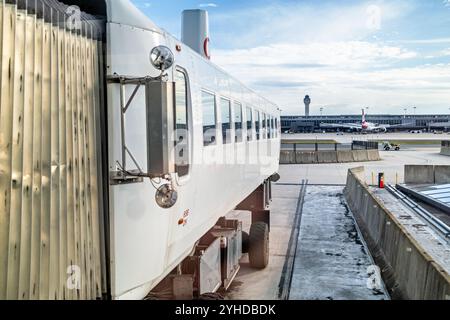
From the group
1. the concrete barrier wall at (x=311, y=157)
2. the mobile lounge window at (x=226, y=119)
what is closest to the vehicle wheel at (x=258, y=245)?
the mobile lounge window at (x=226, y=119)

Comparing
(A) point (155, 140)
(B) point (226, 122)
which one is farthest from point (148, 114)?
(B) point (226, 122)

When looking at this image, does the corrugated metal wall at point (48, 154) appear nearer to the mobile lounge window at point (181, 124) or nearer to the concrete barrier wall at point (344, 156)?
the mobile lounge window at point (181, 124)

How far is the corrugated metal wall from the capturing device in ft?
9.17

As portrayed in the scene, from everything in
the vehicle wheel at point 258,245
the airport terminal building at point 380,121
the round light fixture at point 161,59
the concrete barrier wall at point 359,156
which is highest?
the airport terminal building at point 380,121

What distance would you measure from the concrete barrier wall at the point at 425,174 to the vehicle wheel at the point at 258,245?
701 inches

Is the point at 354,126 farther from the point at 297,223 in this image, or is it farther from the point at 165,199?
the point at 165,199

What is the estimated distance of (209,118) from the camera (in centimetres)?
580

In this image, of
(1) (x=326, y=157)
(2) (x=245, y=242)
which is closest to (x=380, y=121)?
(1) (x=326, y=157)

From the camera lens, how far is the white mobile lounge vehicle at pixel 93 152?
2.86 meters

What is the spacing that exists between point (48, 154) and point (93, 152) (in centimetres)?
48

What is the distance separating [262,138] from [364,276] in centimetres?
409

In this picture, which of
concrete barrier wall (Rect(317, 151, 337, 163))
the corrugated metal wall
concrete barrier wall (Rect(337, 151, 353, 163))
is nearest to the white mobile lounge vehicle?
the corrugated metal wall

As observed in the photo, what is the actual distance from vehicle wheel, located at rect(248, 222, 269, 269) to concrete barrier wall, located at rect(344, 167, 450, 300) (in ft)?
8.27

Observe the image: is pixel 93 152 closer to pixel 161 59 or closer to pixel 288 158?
pixel 161 59
